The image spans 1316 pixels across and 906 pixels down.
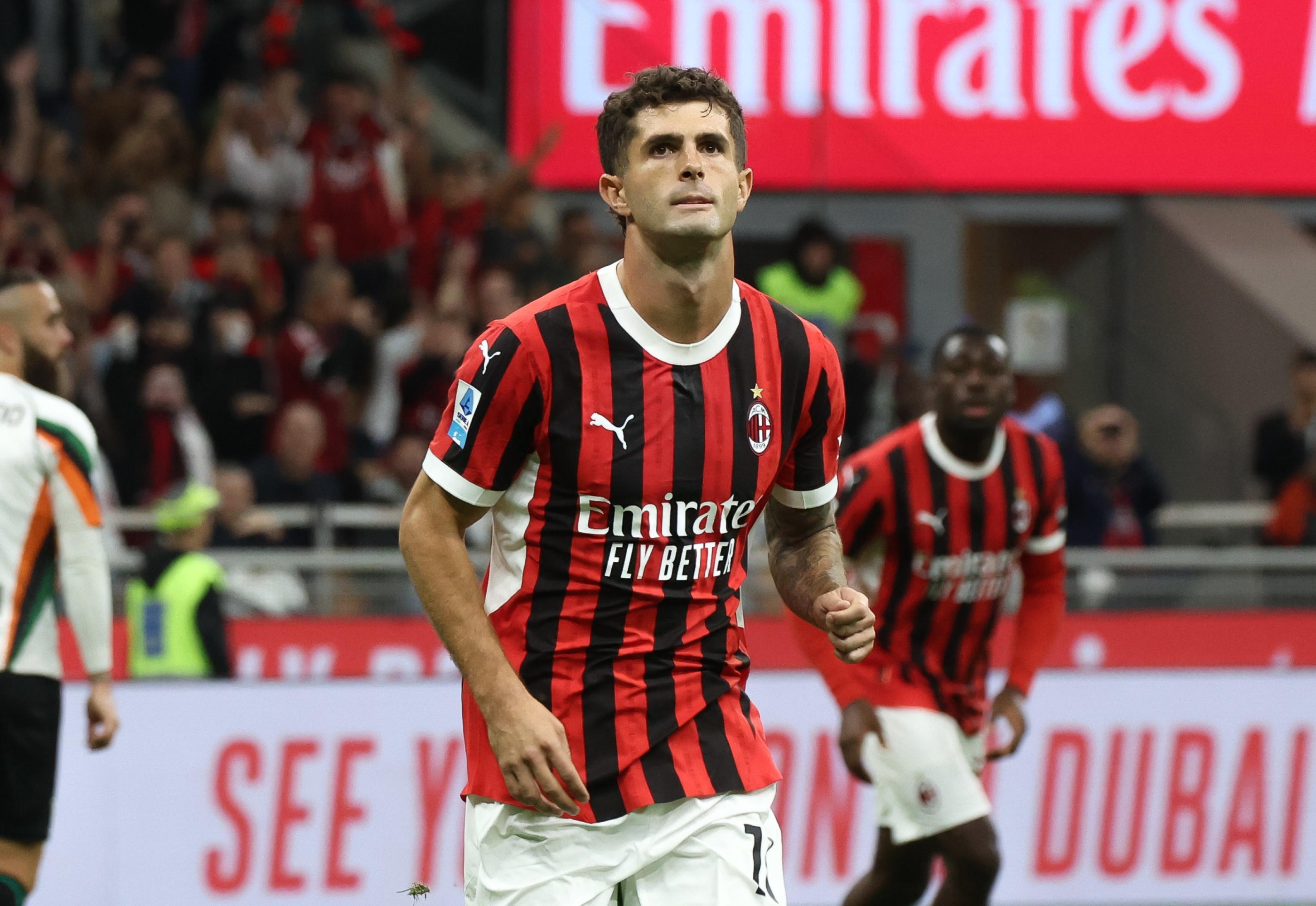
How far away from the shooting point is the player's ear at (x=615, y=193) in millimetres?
3631

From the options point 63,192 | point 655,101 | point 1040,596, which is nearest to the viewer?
point 655,101

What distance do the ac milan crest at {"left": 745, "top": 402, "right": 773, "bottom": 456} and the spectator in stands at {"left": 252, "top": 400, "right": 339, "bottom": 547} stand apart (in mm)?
6681

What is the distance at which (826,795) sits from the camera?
27.6ft

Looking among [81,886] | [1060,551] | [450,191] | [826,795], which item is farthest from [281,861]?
[450,191]

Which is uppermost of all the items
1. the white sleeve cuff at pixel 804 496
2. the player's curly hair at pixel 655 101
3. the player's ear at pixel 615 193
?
the player's curly hair at pixel 655 101

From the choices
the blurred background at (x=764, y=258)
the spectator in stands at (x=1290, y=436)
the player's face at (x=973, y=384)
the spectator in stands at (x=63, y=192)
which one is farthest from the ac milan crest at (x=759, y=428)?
the spectator in stands at (x=63, y=192)

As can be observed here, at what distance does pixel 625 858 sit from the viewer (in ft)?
11.8

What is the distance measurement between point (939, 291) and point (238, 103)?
15.9ft

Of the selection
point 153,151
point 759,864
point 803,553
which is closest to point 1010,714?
point 803,553

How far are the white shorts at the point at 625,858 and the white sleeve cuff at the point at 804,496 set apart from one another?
65 centimetres

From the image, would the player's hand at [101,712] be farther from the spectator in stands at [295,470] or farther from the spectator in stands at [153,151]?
the spectator in stands at [153,151]

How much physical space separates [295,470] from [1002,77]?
246 inches

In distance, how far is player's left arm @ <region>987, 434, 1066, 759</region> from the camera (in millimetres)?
6422

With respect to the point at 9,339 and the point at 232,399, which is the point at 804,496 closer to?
the point at 9,339
